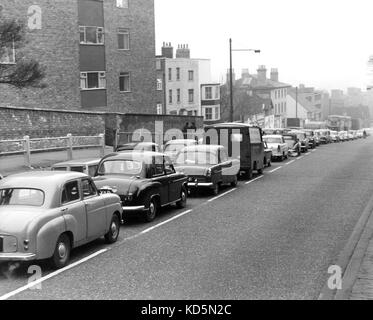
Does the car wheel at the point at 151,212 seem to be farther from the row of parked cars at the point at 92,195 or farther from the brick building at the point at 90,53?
the brick building at the point at 90,53

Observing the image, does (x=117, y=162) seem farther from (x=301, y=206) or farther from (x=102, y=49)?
(x=102, y=49)

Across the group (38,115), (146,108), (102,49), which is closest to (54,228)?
(38,115)

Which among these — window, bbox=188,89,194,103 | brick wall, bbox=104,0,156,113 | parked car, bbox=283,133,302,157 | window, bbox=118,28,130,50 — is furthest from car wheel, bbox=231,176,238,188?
window, bbox=188,89,194,103

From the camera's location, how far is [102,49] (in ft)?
135

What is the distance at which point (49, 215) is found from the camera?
8.99 m

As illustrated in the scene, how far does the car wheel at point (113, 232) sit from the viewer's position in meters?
11.2

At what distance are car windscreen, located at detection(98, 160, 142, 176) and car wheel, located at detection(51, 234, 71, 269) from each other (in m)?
4.29

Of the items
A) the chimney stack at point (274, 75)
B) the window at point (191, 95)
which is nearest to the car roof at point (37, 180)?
the window at point (191, 95)

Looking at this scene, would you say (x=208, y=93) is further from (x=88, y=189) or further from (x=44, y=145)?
(x=88, y=189)

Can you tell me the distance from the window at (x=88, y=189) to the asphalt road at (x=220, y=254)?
41.7 inches

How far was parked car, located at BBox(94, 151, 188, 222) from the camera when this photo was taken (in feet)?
42.7

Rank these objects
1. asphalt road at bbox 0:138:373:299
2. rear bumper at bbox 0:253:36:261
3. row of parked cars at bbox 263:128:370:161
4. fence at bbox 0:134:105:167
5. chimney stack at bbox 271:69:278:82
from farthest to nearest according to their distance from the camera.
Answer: chimney stack at bbox 271:69:278:82
row of parked cars at bbox 263:128:370:161
fence at bbox 0:134:105:167
rear bumper at bbox 0:253:36:261
asphalt road at bbox 0:138:373:299

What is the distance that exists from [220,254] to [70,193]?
291 cm

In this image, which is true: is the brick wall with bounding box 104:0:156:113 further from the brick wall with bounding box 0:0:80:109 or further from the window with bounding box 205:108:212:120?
the window with bounding box 205:108:212:120
